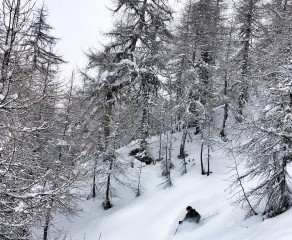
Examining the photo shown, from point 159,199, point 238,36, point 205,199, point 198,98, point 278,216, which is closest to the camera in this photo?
point 278,216

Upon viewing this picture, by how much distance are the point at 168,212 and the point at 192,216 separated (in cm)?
256

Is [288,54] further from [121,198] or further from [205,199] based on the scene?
[121,198]

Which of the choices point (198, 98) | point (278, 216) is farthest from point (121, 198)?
point (278, 216)

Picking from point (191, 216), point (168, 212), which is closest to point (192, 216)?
point (191, 216)

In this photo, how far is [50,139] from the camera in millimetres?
23641

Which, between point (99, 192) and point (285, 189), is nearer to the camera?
point (285, 189)

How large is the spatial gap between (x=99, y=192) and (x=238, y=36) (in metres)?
18.2

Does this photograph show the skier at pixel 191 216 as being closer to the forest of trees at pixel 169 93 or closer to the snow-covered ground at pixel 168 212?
the snow-covered ground at pixel 168 212

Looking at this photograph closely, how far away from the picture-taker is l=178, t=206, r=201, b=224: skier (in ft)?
71.5

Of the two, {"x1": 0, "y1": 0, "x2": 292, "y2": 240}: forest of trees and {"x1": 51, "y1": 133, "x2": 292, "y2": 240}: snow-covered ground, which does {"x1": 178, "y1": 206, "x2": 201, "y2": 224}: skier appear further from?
{"x1": 0, "y1": 0, "x2": 292, "y2": 240}: forest of trees

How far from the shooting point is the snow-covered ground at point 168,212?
1893cm

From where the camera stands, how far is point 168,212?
24.2 metres

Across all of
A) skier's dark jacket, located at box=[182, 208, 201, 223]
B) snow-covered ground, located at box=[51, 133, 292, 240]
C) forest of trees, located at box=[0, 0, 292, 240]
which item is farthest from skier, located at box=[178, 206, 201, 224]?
forest of trees, located at box=[0, 0, 292, 240]

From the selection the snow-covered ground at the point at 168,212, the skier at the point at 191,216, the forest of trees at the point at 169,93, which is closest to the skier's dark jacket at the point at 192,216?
the skier at the point at 191,216
